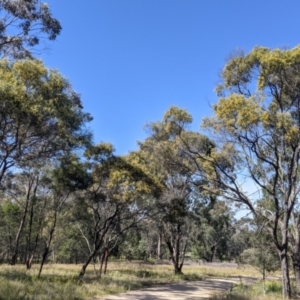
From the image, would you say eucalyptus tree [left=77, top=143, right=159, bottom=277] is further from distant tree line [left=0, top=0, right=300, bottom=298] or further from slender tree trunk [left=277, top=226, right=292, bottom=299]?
slender tree trunk [left=277, top=226, right=292, bottom=299]

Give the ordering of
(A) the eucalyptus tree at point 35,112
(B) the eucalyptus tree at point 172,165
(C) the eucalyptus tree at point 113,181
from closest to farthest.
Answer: (A) the eucalyptus tree at point 35,112 → (B) the eucalyptus tree at point 172,165 → (C) the eucalyptus tree at point 113,181

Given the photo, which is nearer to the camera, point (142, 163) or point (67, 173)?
point (67, 173)

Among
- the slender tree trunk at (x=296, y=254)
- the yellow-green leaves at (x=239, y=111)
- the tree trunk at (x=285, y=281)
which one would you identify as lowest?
the tree trunk at (x=285, y=281)

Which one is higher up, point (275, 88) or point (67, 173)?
point (275, 88)

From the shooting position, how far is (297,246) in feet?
44.8

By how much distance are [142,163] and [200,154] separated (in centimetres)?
543

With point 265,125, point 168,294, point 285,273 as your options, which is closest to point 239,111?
point 265,125

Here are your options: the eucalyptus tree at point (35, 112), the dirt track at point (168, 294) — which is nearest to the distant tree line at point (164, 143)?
the eucalyptus tree at point (35, 112)

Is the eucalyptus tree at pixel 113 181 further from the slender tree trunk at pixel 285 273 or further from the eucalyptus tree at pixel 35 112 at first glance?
the slender tree trunk at pixel 285 273

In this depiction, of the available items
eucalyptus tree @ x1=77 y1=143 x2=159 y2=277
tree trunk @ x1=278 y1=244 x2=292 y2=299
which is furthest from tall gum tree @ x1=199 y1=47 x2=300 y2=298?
eucalyptus tree @ x1=77 y1=143 x2=159 y2=277

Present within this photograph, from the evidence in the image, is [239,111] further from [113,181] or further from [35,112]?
[113,181]

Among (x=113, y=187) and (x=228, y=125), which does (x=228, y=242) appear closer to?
(x=113, y=187)

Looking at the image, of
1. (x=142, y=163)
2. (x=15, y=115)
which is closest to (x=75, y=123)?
(x=15, y=115)

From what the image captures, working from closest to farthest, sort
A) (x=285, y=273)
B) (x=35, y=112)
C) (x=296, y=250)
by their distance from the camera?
(x=35, y=112)
(x=285, y=273)
(x=296, y=250)
